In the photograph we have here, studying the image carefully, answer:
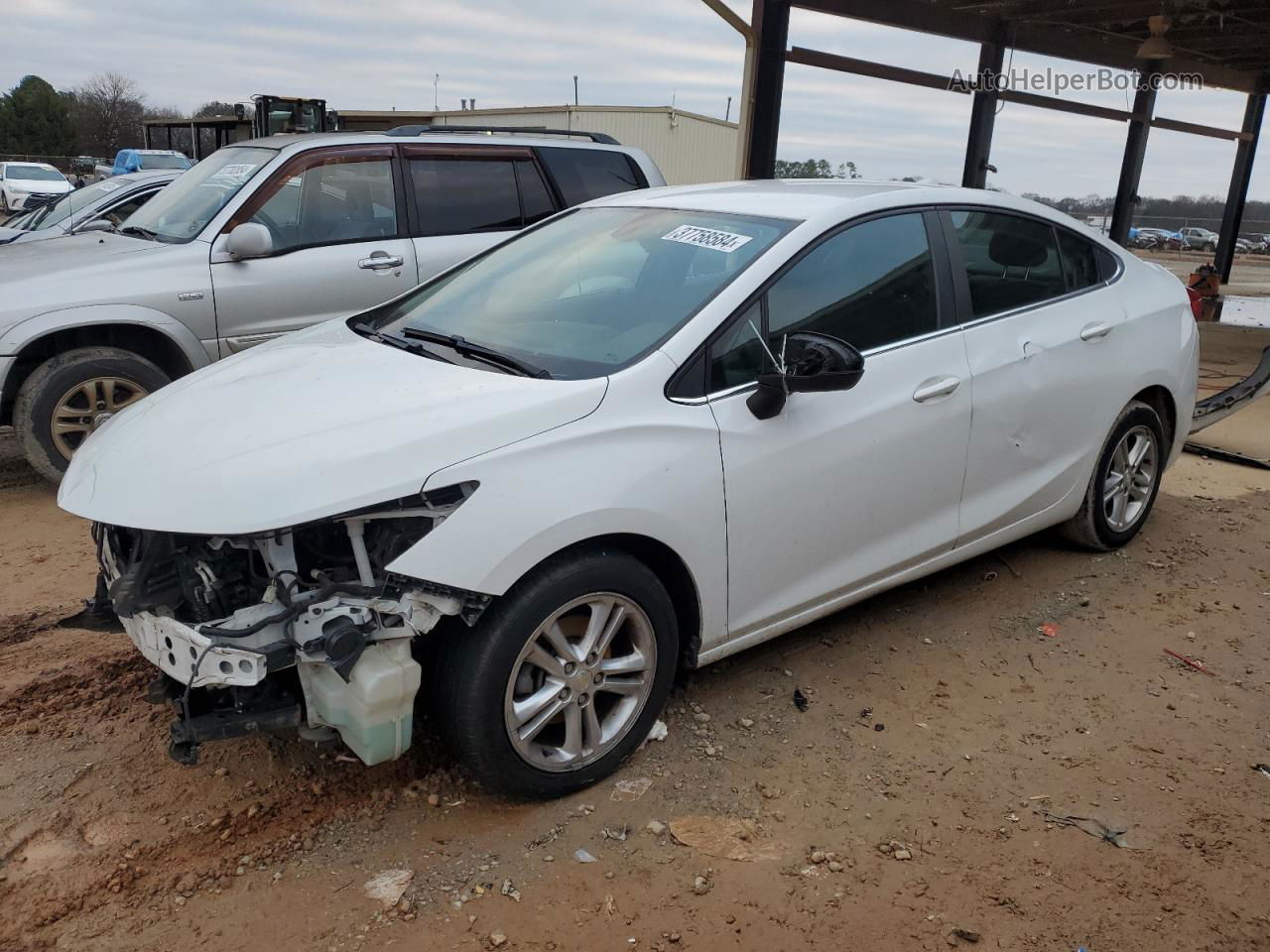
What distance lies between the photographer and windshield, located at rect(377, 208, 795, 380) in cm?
319

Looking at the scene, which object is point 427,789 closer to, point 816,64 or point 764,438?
point 764,438

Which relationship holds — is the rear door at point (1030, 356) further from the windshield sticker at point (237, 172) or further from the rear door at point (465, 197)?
the windshield sticker at point (237, 172)

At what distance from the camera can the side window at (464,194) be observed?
643 centimetres

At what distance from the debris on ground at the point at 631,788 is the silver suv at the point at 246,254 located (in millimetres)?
3893

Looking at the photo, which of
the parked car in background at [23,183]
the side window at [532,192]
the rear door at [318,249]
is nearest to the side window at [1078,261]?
the side window at [532,192]

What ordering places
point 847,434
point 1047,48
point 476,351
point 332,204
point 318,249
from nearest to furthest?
point 476,351
point 847,434
point 318,249
point 332,204
point 1047,48

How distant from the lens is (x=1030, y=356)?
159 inches

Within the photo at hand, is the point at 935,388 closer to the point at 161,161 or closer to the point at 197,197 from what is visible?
the point at 197,197

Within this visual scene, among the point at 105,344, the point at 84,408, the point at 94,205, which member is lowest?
the point at 84,408

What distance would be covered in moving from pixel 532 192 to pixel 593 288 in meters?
3.54

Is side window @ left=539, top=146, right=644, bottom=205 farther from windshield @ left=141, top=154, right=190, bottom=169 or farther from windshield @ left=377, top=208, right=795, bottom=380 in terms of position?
windshield @ left=141, top=154, right=190, bottom=169

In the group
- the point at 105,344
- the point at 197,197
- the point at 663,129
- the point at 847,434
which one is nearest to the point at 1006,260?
the point at 847,434

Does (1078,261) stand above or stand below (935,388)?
above

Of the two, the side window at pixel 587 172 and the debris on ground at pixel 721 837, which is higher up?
the side window at pixel 587 172
